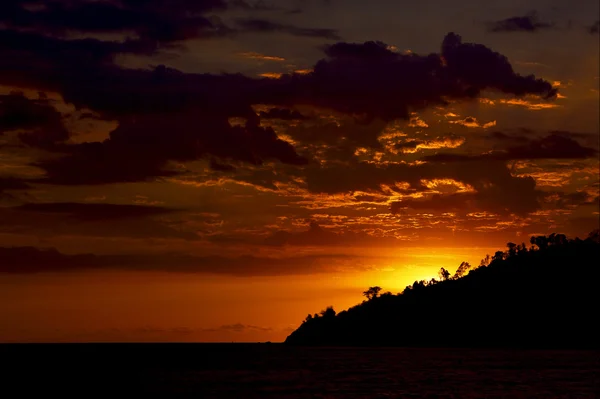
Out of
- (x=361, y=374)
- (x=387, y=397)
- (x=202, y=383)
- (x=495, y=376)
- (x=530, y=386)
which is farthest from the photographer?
(x=361, y=374)

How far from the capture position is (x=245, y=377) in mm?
174250

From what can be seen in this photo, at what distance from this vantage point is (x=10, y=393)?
13712cm

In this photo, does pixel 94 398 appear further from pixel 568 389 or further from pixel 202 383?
pixel 568 389

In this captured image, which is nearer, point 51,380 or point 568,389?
point 568,389

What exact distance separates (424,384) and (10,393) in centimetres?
7001

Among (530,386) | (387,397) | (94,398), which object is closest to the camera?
(387,397)

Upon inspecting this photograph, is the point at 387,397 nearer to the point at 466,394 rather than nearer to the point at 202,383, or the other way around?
the point at 466,394

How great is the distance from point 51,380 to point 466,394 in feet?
299

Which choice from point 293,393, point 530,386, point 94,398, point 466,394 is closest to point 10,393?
point 94,398

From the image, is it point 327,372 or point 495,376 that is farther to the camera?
point 327,372

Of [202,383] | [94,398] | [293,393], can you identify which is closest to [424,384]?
[293,393]

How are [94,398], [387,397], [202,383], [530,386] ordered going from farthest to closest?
[202,383] < [530,386] < [94,398] < [387,397]

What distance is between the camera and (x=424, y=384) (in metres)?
146

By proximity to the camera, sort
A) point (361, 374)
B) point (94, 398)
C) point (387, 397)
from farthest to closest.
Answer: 1. point (361, 374)
2. point (94, 398)
3. point (387, 397)
